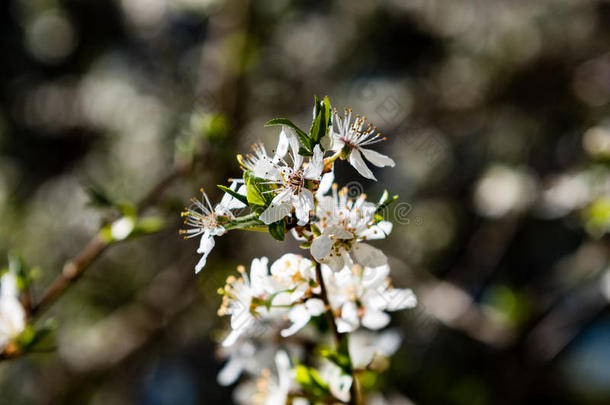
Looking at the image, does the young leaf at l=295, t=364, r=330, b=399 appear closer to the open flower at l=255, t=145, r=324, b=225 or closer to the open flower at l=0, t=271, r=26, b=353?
the open flower at l=255, t=145, r=324, b=225

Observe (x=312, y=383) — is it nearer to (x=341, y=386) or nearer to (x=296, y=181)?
(x=341, y=386)

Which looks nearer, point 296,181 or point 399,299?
point 296,181

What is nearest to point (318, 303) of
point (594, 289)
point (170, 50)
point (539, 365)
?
point (539, 365)

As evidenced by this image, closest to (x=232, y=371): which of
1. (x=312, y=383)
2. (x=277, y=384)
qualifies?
(x=277, y=384)

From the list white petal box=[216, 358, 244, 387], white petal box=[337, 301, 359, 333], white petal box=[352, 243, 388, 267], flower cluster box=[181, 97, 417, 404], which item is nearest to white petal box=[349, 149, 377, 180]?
flower cluster box=[181, 97, 417, 404]

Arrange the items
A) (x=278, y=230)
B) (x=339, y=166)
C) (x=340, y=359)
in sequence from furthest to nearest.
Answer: (x=339, y=166) < (x=340, y=359) < (x=278, y=230)

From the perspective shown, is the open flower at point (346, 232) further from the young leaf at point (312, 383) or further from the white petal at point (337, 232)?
the young leaf at point (312, 383)

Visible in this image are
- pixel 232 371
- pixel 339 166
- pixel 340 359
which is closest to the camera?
pixel 340 359
